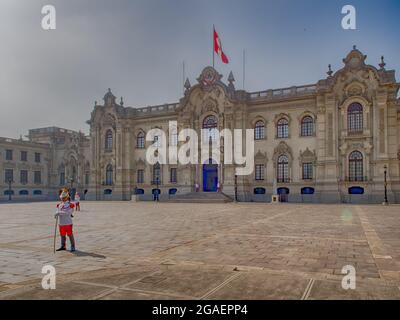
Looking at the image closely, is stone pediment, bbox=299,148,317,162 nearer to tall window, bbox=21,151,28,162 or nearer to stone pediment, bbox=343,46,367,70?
stone pediment, bbox=343,46,367,70

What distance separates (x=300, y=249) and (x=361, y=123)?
1141 inches

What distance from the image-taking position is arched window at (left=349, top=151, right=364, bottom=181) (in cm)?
3384

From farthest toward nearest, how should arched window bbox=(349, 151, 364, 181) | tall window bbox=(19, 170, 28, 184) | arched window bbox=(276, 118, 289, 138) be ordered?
1. tall window bbox=(19, 170, 28, 184)
2. arched window bbox=(276, 118, 289, 138)
3. arched window bbox=(349, 151, 364, 181)

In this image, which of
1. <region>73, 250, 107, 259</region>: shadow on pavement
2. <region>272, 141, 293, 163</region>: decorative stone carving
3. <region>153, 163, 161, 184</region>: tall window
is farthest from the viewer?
<region>153, 163, 161, 184</region>: tall window

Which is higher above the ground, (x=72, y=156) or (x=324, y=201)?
(x=72, y=156)

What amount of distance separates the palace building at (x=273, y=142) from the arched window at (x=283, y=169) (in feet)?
0.38

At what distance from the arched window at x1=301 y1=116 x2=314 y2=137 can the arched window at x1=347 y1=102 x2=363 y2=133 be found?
3682mm

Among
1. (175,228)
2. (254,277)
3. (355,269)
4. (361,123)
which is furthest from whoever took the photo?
(361,123)

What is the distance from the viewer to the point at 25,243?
10.3 m

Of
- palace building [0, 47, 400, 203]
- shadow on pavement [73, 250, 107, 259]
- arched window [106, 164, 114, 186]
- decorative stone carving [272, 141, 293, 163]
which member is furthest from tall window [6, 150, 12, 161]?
shadow on pavement [73, 250, 107, 259]

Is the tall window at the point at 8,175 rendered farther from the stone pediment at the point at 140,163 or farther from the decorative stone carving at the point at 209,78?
the decorative stone carving at the point at 209,78
